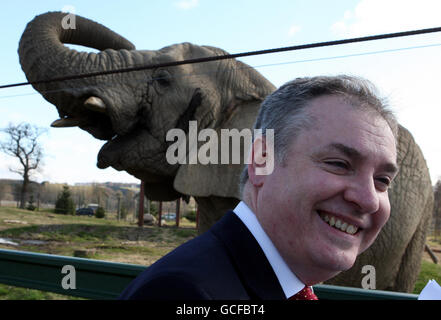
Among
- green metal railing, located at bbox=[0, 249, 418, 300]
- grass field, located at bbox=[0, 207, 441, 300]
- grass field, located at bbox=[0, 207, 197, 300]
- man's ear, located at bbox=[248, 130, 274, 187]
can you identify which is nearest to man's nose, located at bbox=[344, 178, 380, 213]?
man's ear, located at bbox=[248, 130, 274, 187]

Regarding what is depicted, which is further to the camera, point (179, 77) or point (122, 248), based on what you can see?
point (122, 248)

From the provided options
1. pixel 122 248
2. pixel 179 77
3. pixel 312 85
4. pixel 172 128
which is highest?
pixel 179 77

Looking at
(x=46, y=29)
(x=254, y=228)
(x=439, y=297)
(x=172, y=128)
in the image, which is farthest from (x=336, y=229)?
(x=46, y=29)

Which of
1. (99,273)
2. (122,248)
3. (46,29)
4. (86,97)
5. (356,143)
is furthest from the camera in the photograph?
(122,248)

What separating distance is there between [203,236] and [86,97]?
2969 millimetres

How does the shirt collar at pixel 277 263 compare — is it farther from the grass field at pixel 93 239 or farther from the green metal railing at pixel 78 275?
the grass field at pixel 93 239

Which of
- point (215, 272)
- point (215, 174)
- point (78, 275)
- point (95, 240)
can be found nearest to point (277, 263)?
point (215, 272)

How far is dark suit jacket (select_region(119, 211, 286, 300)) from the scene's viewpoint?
694mm

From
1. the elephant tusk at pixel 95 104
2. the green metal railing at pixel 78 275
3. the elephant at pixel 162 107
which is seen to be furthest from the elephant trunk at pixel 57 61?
the green metal railing at pixel 78 275

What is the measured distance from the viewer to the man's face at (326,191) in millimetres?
840

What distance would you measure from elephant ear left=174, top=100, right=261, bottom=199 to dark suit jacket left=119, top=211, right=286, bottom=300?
2.42 m

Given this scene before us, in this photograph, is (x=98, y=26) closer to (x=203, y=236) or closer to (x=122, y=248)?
(x=203, y=236)

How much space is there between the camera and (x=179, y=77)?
364 cm

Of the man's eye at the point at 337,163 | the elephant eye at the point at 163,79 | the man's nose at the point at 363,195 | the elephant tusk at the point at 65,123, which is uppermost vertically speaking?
the elephant eye at the point at 163,79
